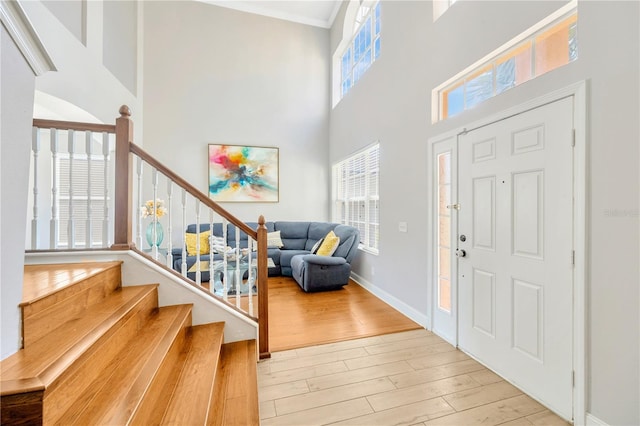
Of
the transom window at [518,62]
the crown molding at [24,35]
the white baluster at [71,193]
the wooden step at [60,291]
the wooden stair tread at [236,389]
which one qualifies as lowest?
the wooden stair tread at [236,389]

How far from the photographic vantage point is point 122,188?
1.93 meters

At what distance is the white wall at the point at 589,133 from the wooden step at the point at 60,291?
2.73m

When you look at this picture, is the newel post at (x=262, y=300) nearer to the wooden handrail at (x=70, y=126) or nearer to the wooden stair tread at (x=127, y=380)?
the wooden stair tread at (x=127, y=380)

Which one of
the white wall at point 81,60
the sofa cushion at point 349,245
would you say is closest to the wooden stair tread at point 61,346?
the white wall at point 81,60

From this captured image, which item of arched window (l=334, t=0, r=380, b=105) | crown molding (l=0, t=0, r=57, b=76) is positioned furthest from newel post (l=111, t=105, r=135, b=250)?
arched window (l=334, t=0, r=380, b=105)

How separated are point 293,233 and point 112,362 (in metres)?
4.23

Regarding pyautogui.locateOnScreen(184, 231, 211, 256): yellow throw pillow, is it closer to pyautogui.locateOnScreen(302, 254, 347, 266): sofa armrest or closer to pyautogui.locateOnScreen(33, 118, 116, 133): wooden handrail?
pyautogui.locateOnScreen(302, 254, 347, 266): sofa armrest

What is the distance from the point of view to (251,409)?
1.48m

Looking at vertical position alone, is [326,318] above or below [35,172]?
below

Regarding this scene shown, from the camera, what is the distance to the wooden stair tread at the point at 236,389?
1.42m

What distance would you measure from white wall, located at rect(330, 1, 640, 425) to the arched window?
620 mm

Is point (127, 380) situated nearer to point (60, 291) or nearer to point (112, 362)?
point (112, 362)

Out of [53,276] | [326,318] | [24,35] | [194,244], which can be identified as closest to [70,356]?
[53,276]

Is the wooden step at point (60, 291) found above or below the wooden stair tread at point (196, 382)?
above
